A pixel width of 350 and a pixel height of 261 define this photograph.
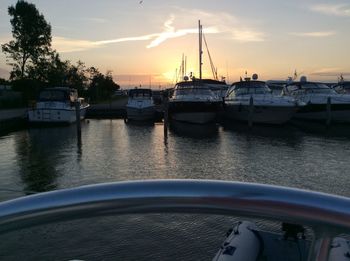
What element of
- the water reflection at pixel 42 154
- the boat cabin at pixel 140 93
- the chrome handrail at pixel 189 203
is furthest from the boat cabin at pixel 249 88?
the chrome handrail at pixel 189 203

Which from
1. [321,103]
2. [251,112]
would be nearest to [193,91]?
[251,112]

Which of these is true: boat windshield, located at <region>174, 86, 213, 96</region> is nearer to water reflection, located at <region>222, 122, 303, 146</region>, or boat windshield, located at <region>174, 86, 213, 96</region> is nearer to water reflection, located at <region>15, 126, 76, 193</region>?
water reflection, located at <region>222, 122, 303, 146</region>

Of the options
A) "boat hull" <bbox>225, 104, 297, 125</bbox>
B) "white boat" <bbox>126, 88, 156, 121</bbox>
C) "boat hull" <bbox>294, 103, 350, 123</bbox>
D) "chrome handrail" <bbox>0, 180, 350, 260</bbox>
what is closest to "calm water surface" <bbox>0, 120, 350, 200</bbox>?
"boat hull" <bbox>225, 104, 297, 125</bbox>

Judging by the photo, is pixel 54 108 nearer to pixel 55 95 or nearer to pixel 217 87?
pixel 55 95

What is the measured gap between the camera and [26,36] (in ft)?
121

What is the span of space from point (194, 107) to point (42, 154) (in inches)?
449

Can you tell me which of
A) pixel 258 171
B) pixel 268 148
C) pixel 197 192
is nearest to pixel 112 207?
pixel 197 192

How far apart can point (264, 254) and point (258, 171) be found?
29.3ft

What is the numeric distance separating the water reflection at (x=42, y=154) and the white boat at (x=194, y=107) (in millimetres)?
5863

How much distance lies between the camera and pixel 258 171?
1271cm

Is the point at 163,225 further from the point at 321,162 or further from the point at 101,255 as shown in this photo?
the point at 321,162

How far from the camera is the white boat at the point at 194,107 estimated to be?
2600 centimetres

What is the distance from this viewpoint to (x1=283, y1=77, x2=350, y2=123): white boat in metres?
26.5

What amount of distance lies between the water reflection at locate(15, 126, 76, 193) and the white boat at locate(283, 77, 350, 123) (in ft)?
45.4
